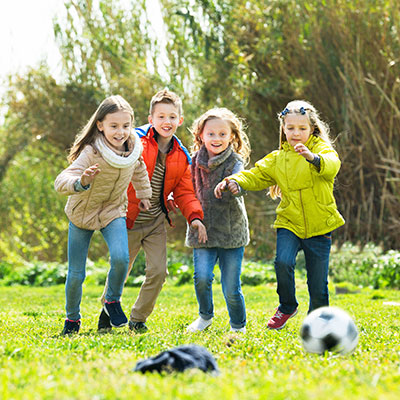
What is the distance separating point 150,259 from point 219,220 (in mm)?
698

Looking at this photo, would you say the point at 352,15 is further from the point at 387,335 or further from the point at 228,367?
the point at 228,367

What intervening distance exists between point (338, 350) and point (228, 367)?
2.62ft

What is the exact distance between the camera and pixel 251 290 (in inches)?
377

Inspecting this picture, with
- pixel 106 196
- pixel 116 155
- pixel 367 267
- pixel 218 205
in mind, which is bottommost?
pixel 367 267

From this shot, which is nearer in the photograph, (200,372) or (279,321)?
(200,372)

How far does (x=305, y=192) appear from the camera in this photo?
5.01 metres

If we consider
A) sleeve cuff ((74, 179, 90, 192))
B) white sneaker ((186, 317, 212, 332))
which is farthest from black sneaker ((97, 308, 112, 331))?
sleeve cuff ((74, 179, 90, 192))

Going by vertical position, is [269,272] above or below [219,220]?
below

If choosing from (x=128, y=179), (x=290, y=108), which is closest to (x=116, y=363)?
(x=128, y=179)

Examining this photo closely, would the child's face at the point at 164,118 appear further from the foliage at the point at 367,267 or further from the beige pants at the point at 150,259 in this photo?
the foliage at the point at 367,267

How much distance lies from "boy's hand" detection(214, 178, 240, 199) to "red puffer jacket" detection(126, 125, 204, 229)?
0.32 metres

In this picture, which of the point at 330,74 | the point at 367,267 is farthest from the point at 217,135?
the point at 330,74

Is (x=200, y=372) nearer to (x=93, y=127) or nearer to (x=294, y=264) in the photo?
(x=294, y=264)

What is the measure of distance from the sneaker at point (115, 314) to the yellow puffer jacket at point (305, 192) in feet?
4.66
